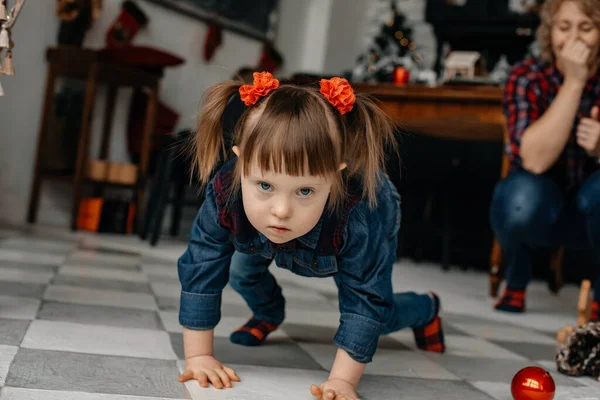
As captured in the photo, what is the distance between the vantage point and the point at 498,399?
3.65 feet

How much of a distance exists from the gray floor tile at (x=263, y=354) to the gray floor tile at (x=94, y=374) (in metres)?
0.12

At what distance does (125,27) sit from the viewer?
12.9 ft

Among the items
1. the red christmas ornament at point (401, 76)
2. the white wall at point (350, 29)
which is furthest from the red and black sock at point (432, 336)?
the white wall at point (350, 29)

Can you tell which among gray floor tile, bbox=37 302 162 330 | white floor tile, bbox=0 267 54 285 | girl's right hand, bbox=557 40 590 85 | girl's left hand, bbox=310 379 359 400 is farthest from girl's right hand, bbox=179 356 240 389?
girl's right hand, bbox=557 40 590 85

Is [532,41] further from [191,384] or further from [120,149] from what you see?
[191,384]

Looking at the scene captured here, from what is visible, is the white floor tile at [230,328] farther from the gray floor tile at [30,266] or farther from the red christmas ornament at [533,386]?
the gray floor tile at [30,266]

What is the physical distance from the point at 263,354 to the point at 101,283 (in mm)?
800

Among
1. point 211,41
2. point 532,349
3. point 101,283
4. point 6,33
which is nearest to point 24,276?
point 101,283

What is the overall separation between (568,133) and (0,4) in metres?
1.44

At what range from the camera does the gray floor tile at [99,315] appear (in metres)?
1.37

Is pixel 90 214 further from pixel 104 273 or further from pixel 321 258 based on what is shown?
pixel 321 258

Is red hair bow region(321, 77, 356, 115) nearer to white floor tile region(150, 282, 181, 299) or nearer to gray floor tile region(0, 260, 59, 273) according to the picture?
white floor tile region(150, 282, 181, 299)

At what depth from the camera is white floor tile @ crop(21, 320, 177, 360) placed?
1.13m

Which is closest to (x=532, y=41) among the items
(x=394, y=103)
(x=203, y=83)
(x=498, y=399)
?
(x=394, y=103)
